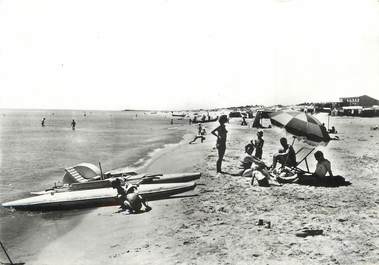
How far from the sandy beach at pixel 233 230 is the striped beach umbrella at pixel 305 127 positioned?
58.8 inches

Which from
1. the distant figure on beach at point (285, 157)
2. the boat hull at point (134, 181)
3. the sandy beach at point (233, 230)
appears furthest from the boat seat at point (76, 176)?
the distant figure on beach at point (285, 157)

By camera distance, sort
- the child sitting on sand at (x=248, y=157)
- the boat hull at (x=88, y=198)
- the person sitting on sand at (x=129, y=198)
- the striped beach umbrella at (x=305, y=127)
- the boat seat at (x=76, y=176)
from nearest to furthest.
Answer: the person sitting on sand at (x=129, y=198), the striped beach umbrella at (x=305, y=127), the boat hull at (x=88, y=198), the child sitting on sand at (x=248, y=157), the boat seat at (x=76, y=176)

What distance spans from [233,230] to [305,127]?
467 centimetres

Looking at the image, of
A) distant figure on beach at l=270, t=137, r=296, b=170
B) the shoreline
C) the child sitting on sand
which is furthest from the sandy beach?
distant figure on beach at l=270, t=137, r=296, b=170

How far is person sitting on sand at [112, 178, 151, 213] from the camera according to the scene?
379 inches

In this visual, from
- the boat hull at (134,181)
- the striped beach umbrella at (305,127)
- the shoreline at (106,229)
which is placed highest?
the striped beach umbrella at (305,127)

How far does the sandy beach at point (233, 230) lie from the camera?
592 centimetres

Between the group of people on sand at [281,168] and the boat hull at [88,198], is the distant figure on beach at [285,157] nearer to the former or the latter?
the group of people on sand at [281,168]

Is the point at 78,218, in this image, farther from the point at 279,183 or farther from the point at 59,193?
the point at 279,183

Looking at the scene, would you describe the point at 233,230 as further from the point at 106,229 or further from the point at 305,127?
the point at 305,127

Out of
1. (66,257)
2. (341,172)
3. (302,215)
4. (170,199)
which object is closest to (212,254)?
(302,215)

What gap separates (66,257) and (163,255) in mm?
2511

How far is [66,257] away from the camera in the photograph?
742 cm

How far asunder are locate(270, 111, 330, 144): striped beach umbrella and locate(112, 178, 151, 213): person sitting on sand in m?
4.93
